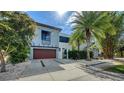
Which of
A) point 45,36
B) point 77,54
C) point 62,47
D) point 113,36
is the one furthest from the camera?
point 45,36

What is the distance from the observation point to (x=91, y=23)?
5367 mm

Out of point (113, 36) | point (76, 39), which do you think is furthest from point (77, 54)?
point (113, 36)

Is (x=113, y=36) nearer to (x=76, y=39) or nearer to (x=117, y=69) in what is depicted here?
(x=117, y=69)

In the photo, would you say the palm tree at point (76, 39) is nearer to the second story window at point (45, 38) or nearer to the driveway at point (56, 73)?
the driveway at point (56, 73)

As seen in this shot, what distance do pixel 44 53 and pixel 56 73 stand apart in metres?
1.19

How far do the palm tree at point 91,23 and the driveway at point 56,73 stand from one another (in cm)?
104

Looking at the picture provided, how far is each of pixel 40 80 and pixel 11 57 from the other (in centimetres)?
136

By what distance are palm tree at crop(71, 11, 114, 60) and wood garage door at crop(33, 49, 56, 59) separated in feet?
4.15

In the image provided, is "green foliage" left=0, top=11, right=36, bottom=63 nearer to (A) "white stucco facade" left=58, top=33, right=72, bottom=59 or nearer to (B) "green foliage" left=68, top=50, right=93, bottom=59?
(A) "white stucco facade" left=58, top=33, right=72, bottom=59

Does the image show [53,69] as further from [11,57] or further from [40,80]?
[11,57]

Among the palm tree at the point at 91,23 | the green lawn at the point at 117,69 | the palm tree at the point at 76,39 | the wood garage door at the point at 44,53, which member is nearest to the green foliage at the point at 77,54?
the palm tree at the point at 76,39
